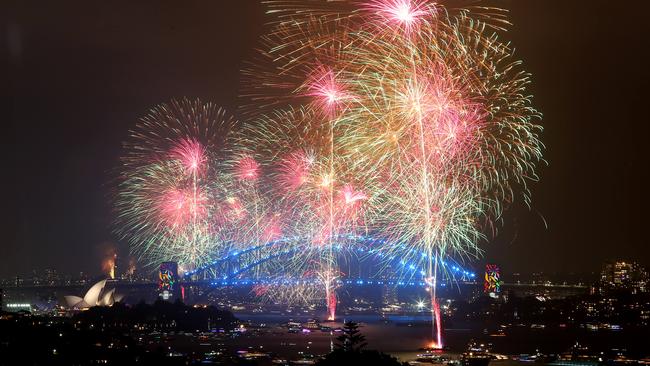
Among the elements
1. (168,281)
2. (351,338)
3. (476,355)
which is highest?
(168,281)

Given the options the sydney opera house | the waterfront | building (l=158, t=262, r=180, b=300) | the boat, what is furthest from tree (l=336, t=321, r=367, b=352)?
the sydney opera house

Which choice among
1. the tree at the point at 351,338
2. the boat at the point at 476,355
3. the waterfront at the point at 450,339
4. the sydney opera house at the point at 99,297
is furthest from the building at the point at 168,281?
the tree at the point at 351,338

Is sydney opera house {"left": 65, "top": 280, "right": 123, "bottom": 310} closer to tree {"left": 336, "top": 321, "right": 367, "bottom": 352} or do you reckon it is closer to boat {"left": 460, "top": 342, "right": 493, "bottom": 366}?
boat {"left": 460, "top": 342, "right": 493, "bottom": 366}

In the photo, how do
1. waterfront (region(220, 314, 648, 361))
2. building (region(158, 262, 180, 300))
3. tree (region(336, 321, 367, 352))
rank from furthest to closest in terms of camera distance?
building (region(158, 262, 180, 300)), waterfront (region(220, 314, 648, 361)), tree (region(336, 321, 367, 352))

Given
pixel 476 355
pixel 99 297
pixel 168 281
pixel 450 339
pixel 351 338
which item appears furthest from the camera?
pixel 99 297

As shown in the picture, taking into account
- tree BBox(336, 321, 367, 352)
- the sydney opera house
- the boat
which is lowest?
the boat

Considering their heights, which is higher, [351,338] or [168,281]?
[168,281]

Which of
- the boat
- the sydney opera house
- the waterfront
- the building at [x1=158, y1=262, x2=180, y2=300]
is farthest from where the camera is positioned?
the sydney opera house

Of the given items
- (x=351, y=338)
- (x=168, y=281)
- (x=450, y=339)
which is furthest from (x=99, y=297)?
(x=351, y=338)

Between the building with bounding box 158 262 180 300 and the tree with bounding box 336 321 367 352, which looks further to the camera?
the building with bounding box 158 262 180 300

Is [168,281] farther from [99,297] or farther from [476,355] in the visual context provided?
[476,355]

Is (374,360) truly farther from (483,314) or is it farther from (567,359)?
(483,314)
